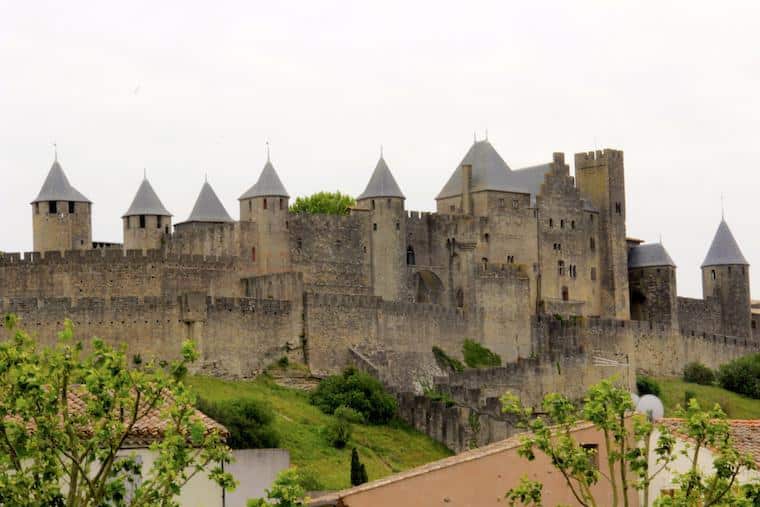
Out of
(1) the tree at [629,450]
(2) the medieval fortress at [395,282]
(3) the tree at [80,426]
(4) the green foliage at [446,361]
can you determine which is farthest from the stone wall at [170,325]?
(3) the tree at [80,426]

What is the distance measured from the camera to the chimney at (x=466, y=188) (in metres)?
81.5

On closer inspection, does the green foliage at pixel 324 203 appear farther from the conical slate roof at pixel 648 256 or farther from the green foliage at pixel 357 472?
the green foliage at pixel 357 472

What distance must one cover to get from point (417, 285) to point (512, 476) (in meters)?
45.8

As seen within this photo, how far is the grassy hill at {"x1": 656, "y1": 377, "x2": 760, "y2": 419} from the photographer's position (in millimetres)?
79625

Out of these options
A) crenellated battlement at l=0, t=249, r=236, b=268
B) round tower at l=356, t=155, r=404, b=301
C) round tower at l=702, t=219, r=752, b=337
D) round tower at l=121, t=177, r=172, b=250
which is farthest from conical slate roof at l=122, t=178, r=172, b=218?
round tower at l=702, t=219, r=752, b=337

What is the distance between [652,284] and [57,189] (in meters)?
32.8

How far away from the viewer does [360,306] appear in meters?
69.4

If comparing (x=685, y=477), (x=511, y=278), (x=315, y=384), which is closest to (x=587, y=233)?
(x=511, y=278)

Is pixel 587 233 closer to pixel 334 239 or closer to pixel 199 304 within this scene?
pixel 334 239

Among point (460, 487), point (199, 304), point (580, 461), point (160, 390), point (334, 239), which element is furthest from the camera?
point (334, 239)

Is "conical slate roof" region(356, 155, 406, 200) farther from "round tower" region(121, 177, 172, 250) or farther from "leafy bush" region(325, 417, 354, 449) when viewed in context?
"leafy bush" region(325, 417, 354, 449)

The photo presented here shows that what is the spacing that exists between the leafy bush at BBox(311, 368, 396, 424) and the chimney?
1703cm

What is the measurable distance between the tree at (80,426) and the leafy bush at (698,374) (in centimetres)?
6359

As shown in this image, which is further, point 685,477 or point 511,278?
point 511,278
